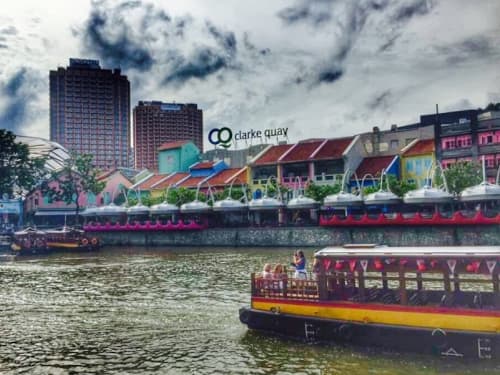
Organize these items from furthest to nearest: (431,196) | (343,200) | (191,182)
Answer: (191,182) → (343,200) → (431,196)

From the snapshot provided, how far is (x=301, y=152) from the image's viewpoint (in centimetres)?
5828

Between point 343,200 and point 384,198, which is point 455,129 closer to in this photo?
point 384,198

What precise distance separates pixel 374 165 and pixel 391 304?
1692 inches

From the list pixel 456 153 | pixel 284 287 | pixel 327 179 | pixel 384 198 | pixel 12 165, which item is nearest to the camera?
pixel 284 287

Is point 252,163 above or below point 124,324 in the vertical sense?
above

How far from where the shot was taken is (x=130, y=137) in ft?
470

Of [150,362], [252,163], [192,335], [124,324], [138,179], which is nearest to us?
[150,362]

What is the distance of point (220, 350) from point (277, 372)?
227 cm

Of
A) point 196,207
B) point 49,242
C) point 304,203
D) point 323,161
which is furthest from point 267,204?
point 49,242

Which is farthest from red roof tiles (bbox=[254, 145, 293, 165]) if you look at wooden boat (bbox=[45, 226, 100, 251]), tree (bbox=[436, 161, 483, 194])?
wooden boat (bbox=[45, 226, 100, 251])

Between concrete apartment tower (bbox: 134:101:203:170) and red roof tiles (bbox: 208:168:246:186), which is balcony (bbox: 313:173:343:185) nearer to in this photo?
red roof tiles (bbox: 208:168:246:186)

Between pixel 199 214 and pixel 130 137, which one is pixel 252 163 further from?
pixel 130 137

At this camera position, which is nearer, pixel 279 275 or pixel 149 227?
pixel 279 275

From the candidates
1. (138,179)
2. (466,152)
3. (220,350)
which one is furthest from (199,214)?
(220,350)
